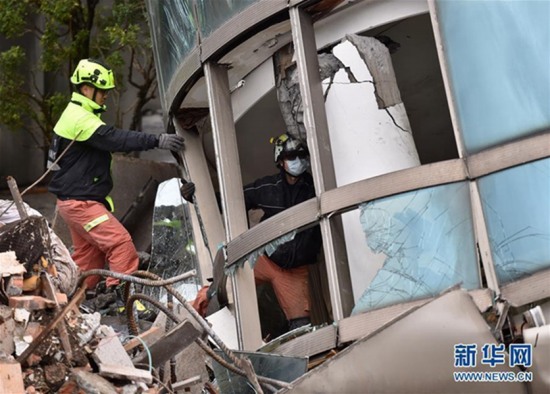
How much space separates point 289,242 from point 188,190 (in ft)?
3.75

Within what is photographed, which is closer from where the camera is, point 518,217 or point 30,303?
point 30,303

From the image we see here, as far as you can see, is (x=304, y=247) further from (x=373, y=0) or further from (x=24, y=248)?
(x=24, y=248)

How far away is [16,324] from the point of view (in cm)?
A: 754

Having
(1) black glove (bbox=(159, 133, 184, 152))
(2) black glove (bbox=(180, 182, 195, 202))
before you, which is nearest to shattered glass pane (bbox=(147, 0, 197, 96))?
(1) black glove (bbox=(159, 133, 184, 152))

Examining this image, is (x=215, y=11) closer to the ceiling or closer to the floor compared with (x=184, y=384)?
closer to the ceiling

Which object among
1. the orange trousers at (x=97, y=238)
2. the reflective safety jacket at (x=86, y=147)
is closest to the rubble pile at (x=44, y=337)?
the orange trousers at (x=97, y=238)

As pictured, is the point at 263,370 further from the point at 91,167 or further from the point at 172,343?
the point at 91,167

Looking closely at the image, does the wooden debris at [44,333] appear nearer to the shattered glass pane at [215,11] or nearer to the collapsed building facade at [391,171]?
the collapsed building facade at [391,171]

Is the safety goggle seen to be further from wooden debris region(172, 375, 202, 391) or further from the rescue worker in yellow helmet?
wooden debris region(172, 375, 202, 391)

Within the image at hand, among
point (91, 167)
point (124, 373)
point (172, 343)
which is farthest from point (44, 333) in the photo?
point (91, 167)

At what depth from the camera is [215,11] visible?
32.6ft

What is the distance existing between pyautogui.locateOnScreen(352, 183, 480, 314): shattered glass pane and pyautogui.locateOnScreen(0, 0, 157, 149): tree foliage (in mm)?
6551

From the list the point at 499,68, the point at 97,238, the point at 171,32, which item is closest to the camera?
the point at 499,68

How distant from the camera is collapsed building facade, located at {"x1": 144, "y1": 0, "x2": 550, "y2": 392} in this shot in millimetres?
7891
